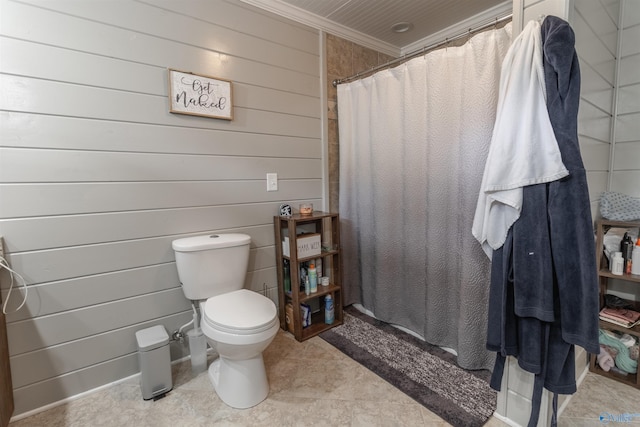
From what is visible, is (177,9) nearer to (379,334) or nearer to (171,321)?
(171,321)

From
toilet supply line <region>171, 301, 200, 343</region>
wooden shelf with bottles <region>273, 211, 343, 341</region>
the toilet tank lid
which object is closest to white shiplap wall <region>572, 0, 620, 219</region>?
wooden shelf with bottles <region>273, 211, 343, 341</region>

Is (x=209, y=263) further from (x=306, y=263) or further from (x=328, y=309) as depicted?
(x=328, y=309)

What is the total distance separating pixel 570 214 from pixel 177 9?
2.15 meters

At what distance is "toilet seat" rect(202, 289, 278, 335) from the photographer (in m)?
1.38

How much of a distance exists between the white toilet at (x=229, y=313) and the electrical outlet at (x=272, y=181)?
0.47m

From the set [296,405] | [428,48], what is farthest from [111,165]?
[428,48]

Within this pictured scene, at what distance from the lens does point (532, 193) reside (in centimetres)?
113

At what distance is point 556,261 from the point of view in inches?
43.5

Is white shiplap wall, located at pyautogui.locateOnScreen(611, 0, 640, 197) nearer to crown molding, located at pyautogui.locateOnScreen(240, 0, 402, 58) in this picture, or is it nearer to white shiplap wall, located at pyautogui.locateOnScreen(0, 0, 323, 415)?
crown molding, located at pyautogui.locateOnScreen(240, 0, 402, 58)

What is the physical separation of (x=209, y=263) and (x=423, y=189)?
55.0 inches

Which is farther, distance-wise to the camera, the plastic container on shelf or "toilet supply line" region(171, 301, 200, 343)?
the plastic container on shelf

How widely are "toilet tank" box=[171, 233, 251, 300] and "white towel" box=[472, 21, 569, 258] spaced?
52.3 inches

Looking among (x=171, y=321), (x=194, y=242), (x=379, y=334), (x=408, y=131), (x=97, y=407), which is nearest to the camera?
(x=97, y=407)

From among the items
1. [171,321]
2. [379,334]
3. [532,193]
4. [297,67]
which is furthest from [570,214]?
[171,321]
